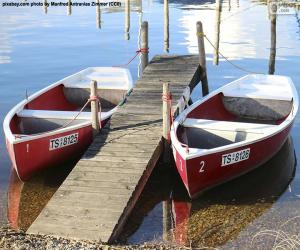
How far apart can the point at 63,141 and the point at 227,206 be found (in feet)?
11.7

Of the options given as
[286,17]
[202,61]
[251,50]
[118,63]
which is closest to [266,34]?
[251,50]

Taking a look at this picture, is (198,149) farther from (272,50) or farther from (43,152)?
(272,50)

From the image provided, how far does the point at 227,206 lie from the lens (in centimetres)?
1020

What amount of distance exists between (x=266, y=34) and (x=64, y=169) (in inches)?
834

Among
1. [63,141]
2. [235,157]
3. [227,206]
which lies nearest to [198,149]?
[235,157]

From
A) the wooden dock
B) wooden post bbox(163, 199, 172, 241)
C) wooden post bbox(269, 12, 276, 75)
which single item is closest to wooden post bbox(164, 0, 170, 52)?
wooden post bbox(269, 12, 276, 75)

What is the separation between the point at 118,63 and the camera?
23.4 m

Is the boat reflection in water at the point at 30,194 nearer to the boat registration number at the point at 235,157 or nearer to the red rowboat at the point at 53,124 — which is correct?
the red rowboat at the point at 53,124

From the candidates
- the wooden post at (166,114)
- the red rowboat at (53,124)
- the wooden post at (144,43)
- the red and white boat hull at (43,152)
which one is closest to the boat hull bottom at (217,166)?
the wooden post at (166,114)

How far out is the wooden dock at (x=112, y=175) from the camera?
8523mm

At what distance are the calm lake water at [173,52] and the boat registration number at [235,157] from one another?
A: 31.2 inches

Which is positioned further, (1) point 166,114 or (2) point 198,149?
(1) point 166,114

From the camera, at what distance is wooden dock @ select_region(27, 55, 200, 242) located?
852 centimetres

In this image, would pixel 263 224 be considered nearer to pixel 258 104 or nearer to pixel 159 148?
pixel 159 148
